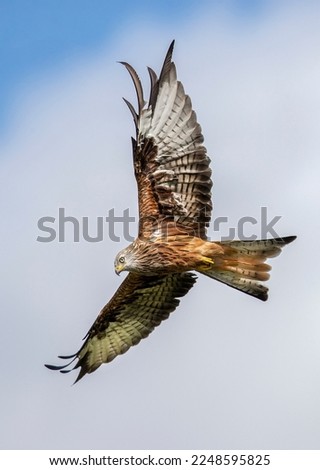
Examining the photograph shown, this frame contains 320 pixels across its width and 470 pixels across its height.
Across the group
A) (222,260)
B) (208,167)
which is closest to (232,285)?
(222,260)

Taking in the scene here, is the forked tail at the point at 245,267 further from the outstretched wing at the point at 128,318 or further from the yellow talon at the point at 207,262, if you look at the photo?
the outstretched wing at the point at 128,318

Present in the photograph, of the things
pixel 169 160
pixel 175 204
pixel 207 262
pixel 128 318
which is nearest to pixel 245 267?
pixel 207 262

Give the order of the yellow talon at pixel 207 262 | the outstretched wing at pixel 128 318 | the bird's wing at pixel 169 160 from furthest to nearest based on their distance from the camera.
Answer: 1. the outstretched wing at pixel 128 318
2. the yellow talon at pixel 207 262
3. the bird's wing at pixel 169 160

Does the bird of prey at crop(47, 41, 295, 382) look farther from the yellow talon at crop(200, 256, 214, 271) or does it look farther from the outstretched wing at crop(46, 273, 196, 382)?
the outstretched wing at crop(46, 273, 196, 382)

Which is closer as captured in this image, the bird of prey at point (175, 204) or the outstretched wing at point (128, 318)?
the bird of prey at point (175, 204)

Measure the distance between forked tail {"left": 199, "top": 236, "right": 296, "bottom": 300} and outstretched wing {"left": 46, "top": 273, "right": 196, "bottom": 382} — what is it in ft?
4.17

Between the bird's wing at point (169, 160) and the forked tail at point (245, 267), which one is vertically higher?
the bird's wing at point (169, 160)

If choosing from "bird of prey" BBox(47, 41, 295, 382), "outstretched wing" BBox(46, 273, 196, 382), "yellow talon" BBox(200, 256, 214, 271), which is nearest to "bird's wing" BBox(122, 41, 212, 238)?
"bird of prey" BBox(47, 41, 295, 382)

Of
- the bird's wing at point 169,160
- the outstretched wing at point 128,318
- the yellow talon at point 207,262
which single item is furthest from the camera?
the outstretched wing at point 128,318

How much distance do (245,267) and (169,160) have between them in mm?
1706

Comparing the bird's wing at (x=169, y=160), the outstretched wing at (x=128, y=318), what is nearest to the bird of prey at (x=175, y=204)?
the bird's wing at (x=169, y=160)

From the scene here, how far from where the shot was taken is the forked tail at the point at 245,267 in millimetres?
18156

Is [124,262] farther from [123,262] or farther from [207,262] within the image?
[207,262]
